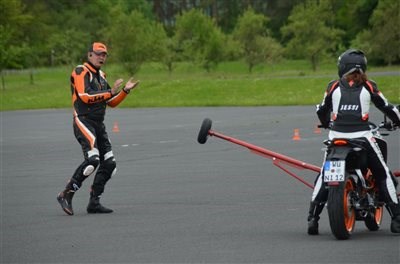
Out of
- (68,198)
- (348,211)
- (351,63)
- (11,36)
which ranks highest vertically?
(351,63)

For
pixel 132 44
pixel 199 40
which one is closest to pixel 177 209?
pixel 132 44

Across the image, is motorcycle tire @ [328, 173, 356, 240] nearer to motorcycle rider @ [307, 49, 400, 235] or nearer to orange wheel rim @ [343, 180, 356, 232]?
orange wheel rim @ [343, 180, 356, 232]

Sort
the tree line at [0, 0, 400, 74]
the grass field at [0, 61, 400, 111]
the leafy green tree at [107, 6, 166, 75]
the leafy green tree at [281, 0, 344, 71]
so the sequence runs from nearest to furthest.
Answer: the grass field at [0, 61, 400, 111] < the leafy green tree at [107, 6, 166, 75] < the tree line at [0, 0, 400, 74] < the leafy green tree at [281, 0, 344, 71]

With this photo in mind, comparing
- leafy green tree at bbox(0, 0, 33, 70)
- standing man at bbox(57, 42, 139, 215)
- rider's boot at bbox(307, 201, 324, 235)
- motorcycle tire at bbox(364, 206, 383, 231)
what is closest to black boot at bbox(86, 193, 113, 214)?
standing man at bbox(57, 42, 139, 215)

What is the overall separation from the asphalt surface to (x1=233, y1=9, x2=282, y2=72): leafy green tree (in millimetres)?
42014

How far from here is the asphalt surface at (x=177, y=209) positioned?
29.8 feet

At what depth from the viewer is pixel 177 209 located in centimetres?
1216

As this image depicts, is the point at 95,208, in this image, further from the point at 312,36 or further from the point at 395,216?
the point at 312,36

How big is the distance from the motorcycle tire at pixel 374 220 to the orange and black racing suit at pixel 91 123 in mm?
3413

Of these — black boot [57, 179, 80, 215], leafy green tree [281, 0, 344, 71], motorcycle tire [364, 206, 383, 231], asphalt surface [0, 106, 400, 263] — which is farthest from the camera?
leafy green tree [281, 0, 344, 71]

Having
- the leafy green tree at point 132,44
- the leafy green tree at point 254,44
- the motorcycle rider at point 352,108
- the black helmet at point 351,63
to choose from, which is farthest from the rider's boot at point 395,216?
the leafy green tree at point 254,44

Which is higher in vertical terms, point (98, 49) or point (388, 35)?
point (98, 49)

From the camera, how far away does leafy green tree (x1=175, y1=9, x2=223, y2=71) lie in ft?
217

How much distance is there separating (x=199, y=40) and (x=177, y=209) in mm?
56045
